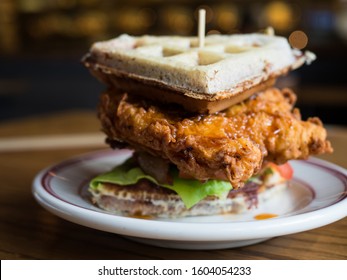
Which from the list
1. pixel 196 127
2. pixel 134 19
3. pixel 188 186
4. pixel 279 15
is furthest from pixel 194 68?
pixel 134 19

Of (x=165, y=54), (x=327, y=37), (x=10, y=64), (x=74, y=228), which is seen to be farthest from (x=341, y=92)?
(x=74, y=228)

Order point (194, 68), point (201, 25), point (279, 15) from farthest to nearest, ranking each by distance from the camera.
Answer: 1. point (279, 15)
2. point (201, 25)
3. point (194, 68)

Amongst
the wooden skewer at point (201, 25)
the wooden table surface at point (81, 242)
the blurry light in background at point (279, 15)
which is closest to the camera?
the wooden table surface at point (81, 242)

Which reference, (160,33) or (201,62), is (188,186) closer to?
(201,62)

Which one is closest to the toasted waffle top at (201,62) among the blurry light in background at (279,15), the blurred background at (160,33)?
the blurred background at (160,33)

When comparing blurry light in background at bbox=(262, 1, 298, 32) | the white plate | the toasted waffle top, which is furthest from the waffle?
blurry light in background at bbox=(262, 1, 298, 32)

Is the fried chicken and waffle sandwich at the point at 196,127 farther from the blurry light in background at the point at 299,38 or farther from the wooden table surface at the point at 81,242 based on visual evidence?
the blurry light in background at the point at 299,38
